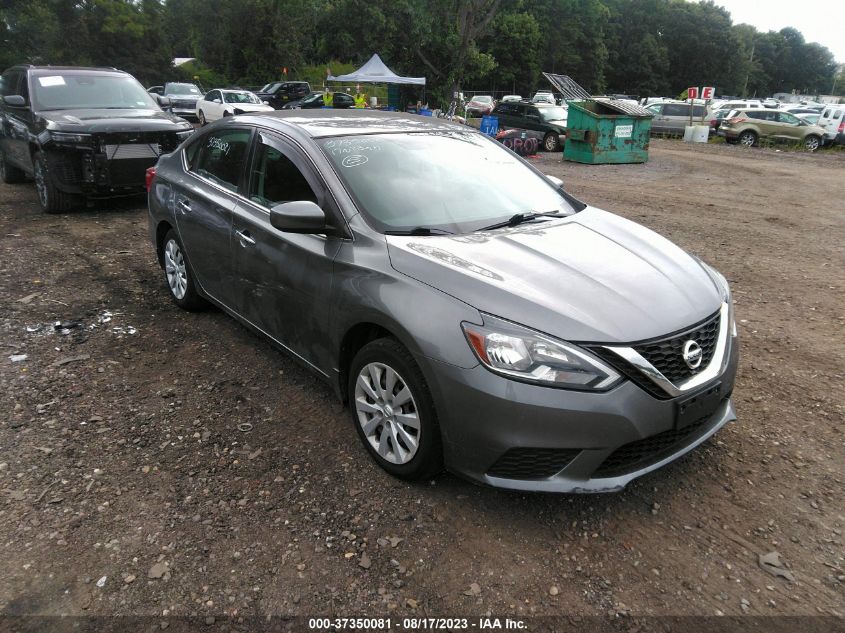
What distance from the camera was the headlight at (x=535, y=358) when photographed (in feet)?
7.75

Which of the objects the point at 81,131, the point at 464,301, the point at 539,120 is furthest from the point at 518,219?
the point at 539,120

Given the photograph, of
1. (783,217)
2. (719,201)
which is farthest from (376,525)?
(719,201)

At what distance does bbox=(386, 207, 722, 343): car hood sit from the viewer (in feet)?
8.07

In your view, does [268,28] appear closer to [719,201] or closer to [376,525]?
[719,201]

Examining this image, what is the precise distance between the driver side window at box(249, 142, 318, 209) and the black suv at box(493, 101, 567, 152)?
17497mm

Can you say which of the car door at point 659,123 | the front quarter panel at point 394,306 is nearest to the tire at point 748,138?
the car door at point 659,123

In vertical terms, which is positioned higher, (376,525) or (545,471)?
(545,471)

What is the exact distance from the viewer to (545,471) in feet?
8.18

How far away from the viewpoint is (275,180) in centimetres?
361

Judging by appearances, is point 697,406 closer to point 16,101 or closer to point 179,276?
point 179,276

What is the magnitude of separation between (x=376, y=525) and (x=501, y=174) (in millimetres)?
A: 2265

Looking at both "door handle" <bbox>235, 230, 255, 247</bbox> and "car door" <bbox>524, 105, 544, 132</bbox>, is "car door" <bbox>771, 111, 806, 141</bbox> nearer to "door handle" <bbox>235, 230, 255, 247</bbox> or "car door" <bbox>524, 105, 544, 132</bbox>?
"car door" <bbox>524, 105, 544, 132</bbox>

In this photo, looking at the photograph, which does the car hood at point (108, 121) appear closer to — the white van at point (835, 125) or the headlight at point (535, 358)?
the headlight at point (535, 358)

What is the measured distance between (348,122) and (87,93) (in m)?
6.71
